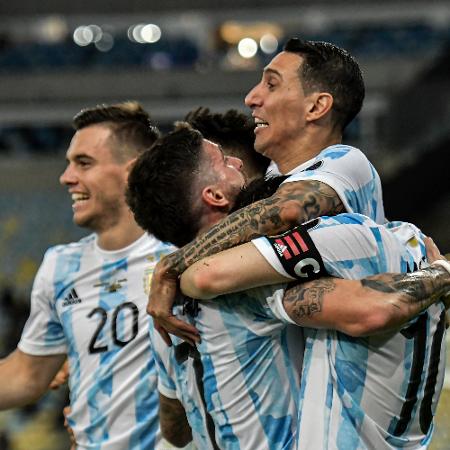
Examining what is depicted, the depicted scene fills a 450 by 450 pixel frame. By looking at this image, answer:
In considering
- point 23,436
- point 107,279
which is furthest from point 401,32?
point 107,279

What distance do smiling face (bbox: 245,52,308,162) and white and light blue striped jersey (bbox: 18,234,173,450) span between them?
97 centimetres

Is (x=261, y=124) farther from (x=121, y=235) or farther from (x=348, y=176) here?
(x=121, y=235)

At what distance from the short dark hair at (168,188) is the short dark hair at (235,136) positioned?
2.20ft

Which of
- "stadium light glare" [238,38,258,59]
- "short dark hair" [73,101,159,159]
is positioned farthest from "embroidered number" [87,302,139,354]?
"stadium light glare" [238,38,258,59]

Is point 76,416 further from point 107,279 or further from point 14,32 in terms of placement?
point 14,32

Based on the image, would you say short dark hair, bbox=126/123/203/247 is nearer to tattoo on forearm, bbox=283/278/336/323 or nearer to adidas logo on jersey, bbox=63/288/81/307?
tattoo on forearm, bbox=283/278/336/323

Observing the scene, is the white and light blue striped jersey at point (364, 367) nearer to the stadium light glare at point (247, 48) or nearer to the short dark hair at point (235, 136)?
the short dark hair at point (235, 136)

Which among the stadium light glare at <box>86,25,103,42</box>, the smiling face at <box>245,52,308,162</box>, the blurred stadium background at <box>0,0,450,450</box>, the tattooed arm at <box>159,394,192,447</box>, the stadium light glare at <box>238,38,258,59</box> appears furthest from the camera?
the stadium light glare at <box>86,25,103,42</box>

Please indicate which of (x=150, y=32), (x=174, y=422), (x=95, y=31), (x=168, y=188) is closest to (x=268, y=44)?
(x=150, y=32)

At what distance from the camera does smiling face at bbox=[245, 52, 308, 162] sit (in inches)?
98.9

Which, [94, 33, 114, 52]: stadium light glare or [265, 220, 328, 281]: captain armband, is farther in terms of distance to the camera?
[94, 33, 114, 52]: stadium light glare

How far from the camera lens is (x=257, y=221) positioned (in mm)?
2111

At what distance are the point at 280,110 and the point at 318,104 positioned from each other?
100 mm

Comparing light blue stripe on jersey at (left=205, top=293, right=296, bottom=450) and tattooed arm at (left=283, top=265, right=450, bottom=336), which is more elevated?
tattooed arm at (left=283, top=265, right=450, bottom=336)
